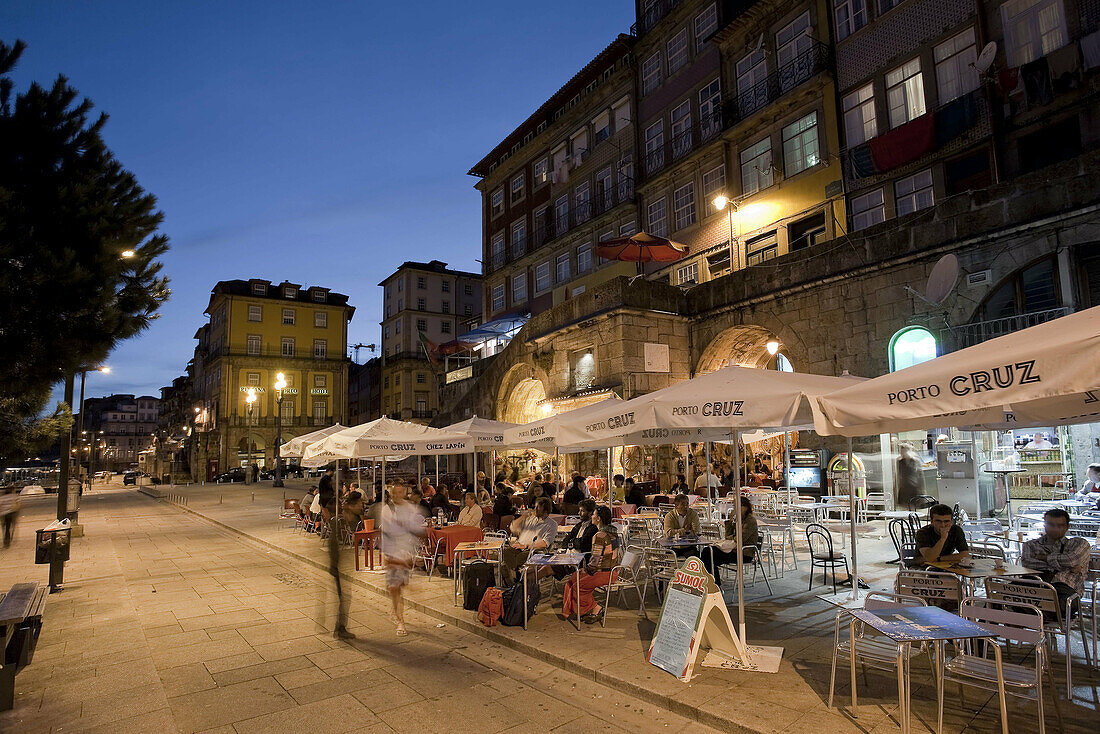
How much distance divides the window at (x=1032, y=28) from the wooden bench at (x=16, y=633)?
67.8 feet

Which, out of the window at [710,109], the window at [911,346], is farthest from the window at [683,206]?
the window at [911,346]

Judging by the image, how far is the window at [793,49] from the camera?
1978 cm

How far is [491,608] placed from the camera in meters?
7.10

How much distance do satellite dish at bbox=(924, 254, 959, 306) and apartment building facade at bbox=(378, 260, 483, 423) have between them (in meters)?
46.5

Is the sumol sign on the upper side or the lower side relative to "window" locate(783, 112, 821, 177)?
lower

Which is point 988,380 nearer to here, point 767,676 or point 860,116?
point 767,676

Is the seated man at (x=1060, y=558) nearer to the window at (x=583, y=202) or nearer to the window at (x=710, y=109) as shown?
the window at (x=710, y=109)

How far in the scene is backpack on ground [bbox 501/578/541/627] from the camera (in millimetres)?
7008

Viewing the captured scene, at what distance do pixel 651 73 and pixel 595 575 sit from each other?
2460 centimetres

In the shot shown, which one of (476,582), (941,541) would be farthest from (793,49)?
(476,582)

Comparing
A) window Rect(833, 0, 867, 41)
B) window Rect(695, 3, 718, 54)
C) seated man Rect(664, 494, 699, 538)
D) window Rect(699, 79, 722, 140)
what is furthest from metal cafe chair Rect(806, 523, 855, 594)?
window Rect(695, 3, 718, 54)

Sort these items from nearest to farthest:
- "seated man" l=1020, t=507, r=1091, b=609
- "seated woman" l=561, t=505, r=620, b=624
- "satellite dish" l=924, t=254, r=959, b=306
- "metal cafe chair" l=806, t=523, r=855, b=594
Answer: "seated man" l=1020, t=507, r=1091, b=609 < "seated woman" l=561, t=505, r=620, b=624 < "metal cafe chair" l=806, t=523, r=855, b=594 < "satellite dish" l=924, t=254, r=959, b=306

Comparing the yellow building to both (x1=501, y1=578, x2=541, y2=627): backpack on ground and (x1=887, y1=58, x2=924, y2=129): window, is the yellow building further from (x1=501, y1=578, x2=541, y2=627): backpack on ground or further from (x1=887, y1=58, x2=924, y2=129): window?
(x1=501, y1=578, x2=541, y2=627): backpack on ground

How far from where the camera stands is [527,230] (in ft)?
111
